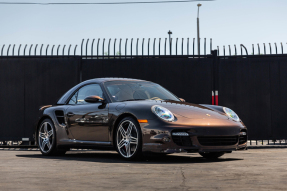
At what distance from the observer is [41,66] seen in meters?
12.5

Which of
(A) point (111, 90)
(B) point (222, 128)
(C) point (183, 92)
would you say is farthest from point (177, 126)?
(C) point (183, 92)

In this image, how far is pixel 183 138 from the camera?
23.1ft

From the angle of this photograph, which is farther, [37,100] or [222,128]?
[37,100]

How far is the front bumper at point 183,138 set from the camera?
700 cm

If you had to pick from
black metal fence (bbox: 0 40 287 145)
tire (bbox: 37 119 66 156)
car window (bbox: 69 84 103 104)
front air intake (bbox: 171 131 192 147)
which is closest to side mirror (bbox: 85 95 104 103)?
car window (bbox: 69 84 103 104)

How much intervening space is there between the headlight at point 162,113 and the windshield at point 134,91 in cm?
84

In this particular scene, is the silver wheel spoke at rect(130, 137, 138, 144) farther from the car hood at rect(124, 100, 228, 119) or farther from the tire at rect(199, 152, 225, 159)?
the tire at rect(199, 152, 225, 159)

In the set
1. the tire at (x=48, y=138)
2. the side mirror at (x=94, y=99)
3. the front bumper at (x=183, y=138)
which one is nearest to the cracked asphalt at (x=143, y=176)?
the front bumper at (x=183, y=138)

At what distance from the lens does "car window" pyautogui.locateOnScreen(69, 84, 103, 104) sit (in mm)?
8465

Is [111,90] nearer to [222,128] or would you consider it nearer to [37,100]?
[222,128]

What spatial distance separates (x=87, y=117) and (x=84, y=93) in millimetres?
746

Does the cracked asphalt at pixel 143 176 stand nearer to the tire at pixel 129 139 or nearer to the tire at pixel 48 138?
the tire at pixel 129 139

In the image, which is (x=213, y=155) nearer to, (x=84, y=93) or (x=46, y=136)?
(x=84, y=93)

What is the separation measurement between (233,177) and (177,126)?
71.7 inches
